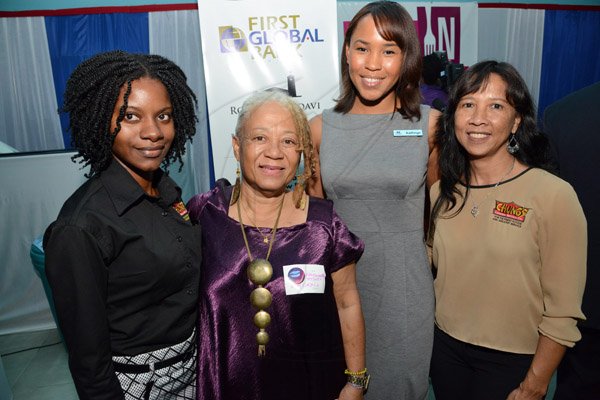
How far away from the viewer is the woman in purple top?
1.46 metres

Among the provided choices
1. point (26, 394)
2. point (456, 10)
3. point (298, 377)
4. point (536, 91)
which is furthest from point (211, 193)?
point (536, 91)

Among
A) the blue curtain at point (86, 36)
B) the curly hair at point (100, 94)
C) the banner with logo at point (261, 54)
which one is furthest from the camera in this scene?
the blue curtain at point (86, 36)

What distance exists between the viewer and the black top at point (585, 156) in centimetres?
183

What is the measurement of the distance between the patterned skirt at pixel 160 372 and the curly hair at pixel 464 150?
1.08 metres

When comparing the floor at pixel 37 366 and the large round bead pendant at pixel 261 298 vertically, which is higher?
the large round bead pendant at pixel 261 298

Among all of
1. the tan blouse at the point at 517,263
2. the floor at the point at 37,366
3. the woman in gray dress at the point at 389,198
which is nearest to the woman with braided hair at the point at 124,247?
the woman in gray dress at the point at 389,198

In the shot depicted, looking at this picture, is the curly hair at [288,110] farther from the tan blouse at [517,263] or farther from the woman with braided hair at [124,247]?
the tan blouse at [517,263]

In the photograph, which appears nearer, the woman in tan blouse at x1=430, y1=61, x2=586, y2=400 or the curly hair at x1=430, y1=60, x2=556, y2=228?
the woman in tan blouse at x1=430, y1=61, x2=586, y2=400

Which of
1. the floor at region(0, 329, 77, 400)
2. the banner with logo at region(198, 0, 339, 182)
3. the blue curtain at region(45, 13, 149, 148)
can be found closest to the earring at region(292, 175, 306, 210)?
the floor at region(0, 329, 77, 400)

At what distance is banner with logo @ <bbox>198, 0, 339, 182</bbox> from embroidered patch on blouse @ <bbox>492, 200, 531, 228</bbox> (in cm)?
288

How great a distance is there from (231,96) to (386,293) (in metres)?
2.92

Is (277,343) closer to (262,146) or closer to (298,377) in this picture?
(298,377)

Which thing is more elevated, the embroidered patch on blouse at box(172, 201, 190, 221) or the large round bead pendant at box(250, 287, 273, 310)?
the embroidered patch on blouse at box(172, 201, 190, 221)

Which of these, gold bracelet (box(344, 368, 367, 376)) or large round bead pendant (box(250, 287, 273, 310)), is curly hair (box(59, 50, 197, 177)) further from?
gold bracelet (box(344, 368, 367, 376))
